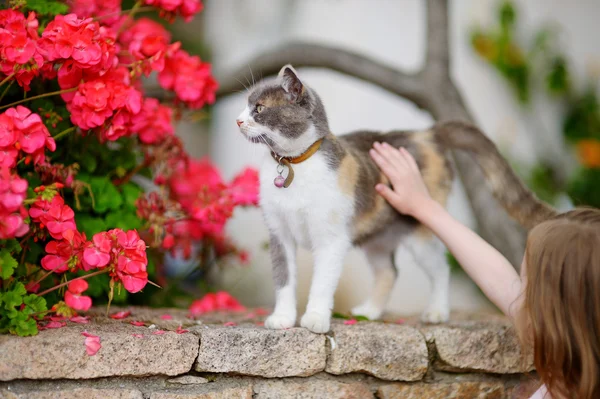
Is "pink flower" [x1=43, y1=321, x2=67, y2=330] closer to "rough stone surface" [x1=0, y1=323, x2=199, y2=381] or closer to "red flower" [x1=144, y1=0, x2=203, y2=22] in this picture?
"rough stone surface" [x1=0, y1=323, x2=199, y2=381]

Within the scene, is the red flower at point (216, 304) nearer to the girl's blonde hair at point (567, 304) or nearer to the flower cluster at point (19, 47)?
the flower cluster at point (19, 47)

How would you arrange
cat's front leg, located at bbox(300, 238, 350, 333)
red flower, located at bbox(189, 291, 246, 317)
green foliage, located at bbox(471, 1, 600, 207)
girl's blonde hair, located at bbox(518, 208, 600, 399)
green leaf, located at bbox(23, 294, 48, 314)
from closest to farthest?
girl's blonde hair, located at bbox(518, 208, 600, 399)
green leaf, located at bbox(23, 294, 48, 314)
cat's front leg, located at bbox(300, 238, 350, 333)
red flower, located at bbox(189, 291, 246, 317)
green foliage, located at bbox(471, 1, 600, 207)

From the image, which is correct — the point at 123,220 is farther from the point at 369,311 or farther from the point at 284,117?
the point at 369,311

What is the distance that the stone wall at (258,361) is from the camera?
147cm

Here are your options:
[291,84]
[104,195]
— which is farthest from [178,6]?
[104,195]

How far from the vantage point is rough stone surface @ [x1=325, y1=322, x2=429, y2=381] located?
Result: 65.5 inches

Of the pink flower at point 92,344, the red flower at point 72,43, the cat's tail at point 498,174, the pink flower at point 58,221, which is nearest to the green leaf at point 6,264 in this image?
the pink flower at point 58,221

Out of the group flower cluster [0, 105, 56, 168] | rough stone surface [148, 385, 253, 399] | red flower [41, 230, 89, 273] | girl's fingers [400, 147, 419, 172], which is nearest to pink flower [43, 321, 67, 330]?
red flower [41, 230, 89, 273]

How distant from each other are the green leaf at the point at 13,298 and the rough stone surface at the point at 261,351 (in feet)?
1.37

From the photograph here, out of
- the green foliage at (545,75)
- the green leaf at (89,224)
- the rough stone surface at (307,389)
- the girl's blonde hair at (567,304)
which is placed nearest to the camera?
the girl's blonde hair at (567,304)

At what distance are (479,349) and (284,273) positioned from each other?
0.58 m

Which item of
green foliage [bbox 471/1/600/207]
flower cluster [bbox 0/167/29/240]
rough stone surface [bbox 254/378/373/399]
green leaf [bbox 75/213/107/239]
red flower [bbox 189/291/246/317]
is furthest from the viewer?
green foliage [bbox 471/1/600/207]

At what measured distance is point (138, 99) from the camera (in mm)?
1709

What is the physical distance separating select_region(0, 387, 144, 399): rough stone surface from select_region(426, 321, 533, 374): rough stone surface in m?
0.81
